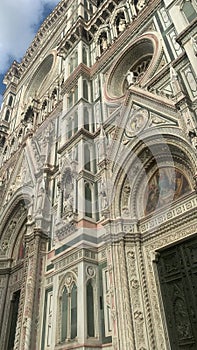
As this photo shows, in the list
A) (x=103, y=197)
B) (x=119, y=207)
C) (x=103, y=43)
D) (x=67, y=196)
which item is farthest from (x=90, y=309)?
(x=103, y=43)

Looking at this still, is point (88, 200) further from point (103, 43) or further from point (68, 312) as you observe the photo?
point (103, 43)

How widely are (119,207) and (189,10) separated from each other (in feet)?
20.7

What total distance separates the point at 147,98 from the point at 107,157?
216 cm

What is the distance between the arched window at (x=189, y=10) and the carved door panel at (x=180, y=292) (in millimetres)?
6483

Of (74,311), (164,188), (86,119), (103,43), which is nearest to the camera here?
(74,311)

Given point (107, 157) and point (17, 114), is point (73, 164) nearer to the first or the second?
point (107, 157)

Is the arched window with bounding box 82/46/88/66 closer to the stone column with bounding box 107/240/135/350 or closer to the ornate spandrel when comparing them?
the ornate spandrel

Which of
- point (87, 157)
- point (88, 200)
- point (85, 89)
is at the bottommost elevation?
point (88, 200)

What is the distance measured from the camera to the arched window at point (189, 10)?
855cm

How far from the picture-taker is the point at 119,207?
823cm

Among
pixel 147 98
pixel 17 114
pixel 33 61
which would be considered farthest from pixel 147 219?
pixel 33 61

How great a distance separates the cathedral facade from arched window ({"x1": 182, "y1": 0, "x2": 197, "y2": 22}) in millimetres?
39

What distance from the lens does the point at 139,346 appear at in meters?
6.09

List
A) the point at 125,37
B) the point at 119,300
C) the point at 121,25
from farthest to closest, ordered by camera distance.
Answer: the point at 121,25 → the point at 125,37 → the point at 119,300
